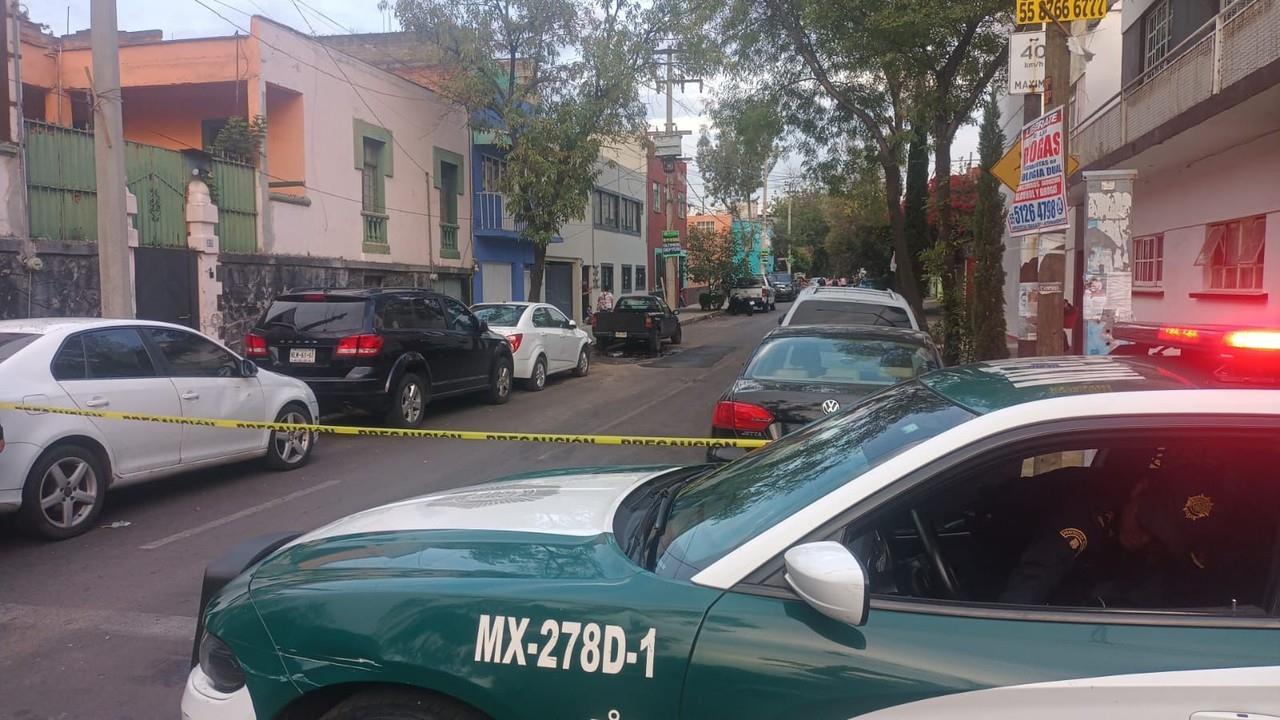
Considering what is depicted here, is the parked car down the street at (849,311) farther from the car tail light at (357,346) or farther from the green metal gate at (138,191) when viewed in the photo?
the green metal gate at (138,191)

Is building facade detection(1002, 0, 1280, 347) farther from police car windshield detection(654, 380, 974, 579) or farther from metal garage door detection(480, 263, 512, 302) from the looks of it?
metal garage door detection(480, 263, 512, 302)

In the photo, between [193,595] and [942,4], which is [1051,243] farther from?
[942,4]

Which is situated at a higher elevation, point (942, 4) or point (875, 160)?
point (942, 4)

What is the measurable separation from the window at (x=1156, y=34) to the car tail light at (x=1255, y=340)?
13.8 m

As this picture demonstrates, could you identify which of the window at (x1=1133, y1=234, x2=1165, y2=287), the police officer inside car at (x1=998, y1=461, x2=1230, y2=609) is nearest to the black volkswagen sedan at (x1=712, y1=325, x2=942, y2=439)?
the police officer inside car at (x1=998, y1=461, x2=1230, y2=609)

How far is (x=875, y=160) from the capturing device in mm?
21375

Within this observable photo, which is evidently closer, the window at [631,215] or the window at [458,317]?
the window at [458,317]

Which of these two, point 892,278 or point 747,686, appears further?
point 892,278

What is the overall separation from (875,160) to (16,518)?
18.8 meters

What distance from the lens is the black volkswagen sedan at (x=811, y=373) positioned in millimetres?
6090

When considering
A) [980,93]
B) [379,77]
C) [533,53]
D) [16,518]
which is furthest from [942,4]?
[16,518]

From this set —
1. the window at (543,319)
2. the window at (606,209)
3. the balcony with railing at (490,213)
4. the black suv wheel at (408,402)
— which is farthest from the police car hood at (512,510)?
the window at (606,209)

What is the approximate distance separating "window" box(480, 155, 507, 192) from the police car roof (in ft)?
74.0

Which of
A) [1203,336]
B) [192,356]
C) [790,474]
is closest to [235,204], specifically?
[192,356]
